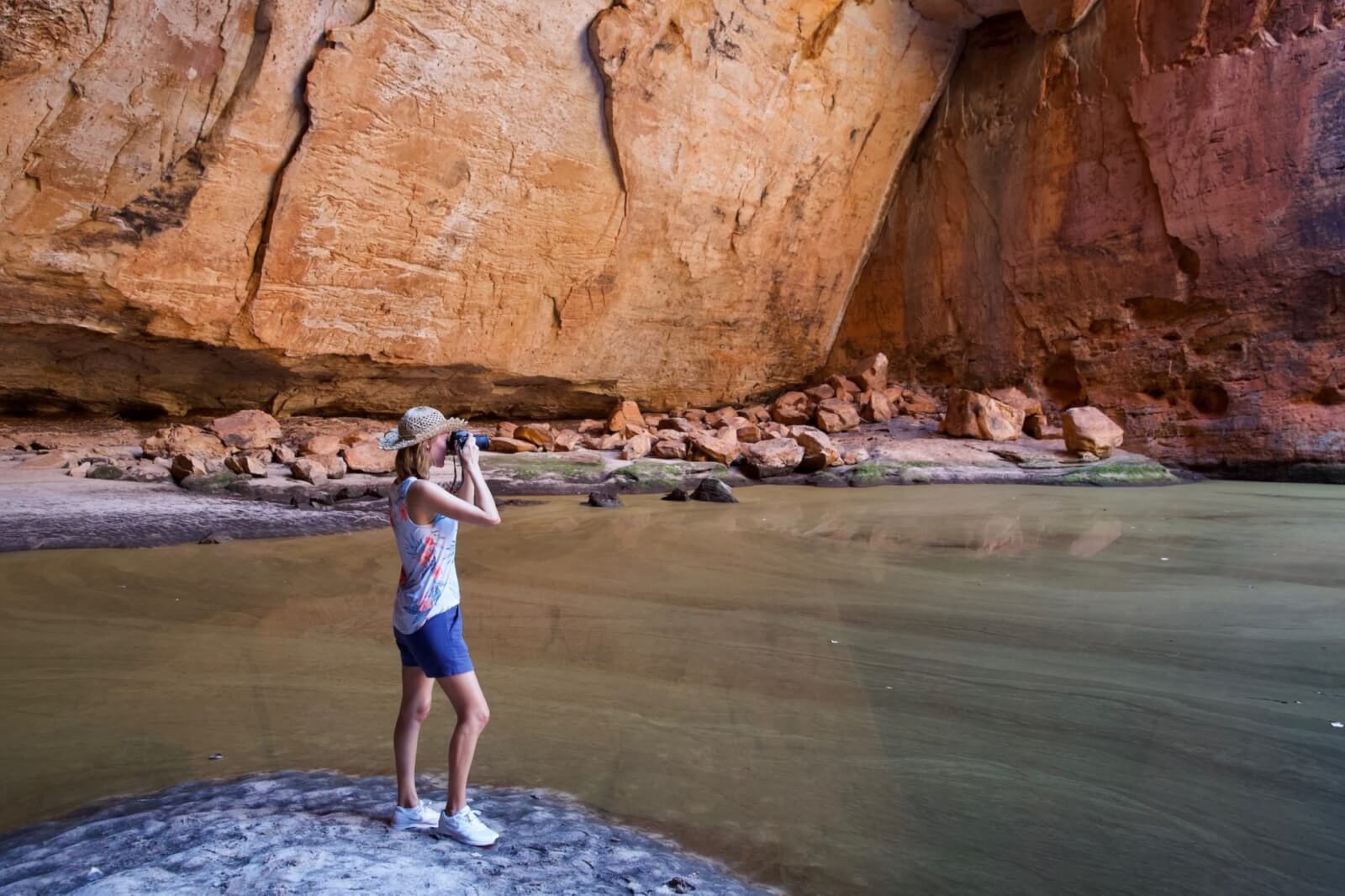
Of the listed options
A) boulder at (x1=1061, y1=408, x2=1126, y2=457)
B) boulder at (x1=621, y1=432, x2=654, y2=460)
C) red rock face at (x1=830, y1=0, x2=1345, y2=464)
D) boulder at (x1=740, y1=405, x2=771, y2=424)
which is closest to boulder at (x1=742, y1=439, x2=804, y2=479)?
boulder at (x1=621, y1=432, x2=654, y2=460)

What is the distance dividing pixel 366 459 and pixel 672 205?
437 cm

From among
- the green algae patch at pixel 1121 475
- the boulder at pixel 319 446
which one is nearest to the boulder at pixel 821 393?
the green algae patch at pixel 1121 475

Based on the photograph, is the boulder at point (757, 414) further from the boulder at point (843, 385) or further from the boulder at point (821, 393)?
the boulder at point (843, 385)

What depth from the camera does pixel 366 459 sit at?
24.3 feet

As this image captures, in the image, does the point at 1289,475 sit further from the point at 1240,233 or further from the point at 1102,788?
the point at 1102,788

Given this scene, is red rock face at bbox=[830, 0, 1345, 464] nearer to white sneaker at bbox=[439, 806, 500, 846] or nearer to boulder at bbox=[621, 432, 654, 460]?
boulder at bbox=[621, 432, 654, 460]

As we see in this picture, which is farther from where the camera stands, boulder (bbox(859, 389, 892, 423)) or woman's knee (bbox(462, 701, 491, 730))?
boulder (bbox(859, 389, 892, 423))

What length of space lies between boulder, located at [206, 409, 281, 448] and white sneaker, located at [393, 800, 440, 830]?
265 inches

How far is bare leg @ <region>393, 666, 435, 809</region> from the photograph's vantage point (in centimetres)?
188

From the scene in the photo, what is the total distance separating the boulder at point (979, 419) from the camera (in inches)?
378

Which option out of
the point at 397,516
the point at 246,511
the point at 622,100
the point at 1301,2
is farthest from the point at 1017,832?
the point at 1301,2

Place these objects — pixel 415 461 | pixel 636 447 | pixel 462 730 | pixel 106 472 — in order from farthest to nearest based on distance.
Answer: pixel 636 447
pixel 106 472
pixel 415 461
pixel 462 730

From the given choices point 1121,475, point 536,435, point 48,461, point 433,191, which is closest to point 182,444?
point 48,461

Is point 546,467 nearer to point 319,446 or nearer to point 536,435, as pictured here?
point 536,435
